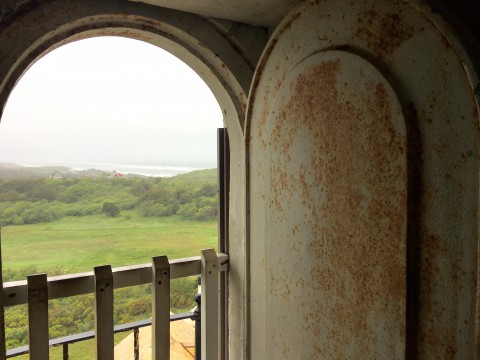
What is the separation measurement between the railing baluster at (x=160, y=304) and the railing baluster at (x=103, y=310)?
0.76 ft

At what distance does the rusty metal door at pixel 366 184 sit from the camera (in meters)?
0.90

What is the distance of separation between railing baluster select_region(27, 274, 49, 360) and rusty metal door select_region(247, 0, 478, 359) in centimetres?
105

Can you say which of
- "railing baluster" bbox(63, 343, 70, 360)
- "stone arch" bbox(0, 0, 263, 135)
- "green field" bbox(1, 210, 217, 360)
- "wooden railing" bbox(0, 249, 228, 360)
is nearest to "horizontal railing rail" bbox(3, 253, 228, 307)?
"wooden railing" bbox(0, 249, 228, 360)

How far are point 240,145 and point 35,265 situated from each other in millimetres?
3072

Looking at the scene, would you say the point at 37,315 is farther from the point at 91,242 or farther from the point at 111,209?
the point at 111,209

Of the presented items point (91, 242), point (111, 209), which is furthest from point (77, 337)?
point (111, 209)

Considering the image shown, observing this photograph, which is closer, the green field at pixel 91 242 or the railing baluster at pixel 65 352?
the railing baluster at pixel 65 352

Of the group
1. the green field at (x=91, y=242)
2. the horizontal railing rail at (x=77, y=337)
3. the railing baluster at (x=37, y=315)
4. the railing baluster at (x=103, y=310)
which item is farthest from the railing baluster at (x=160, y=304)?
the green field at (x=91, y=242)

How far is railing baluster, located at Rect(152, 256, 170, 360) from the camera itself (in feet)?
6.31

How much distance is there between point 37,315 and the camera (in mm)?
1615

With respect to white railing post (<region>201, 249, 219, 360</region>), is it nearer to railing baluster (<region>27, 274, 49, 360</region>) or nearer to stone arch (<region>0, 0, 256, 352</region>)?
stone arch (<region>0, 0, 256, 352</region>)

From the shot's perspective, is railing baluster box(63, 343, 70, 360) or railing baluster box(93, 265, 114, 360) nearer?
railing baluster box(93, 265, 114, 360)

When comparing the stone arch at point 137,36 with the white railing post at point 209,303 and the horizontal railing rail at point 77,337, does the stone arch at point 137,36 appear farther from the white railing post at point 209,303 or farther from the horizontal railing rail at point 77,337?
the horizontal railing rail at point 77,337

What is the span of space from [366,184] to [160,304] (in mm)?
1363
